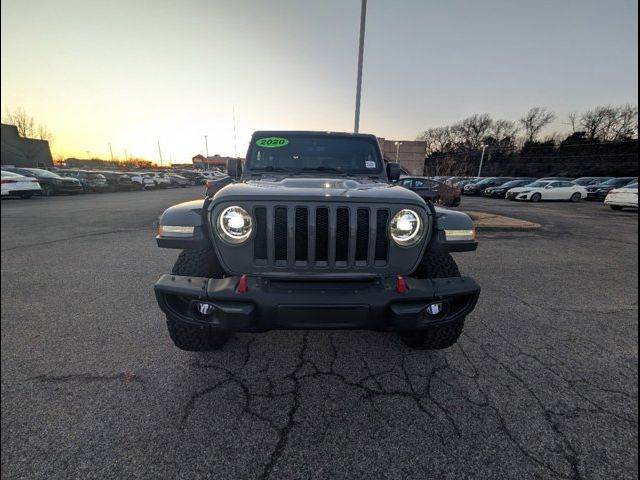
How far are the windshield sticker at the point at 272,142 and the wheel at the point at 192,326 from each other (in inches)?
68.3

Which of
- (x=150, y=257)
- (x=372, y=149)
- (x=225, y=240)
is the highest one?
(x=372, y=149)

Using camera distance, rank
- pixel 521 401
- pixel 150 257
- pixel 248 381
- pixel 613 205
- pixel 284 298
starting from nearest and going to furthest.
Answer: pixel 284 298 → pixel 521 401 → pixel 248 381 → pixel 150 257 → pixel 613 205

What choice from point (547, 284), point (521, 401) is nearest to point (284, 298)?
point (521, 401)

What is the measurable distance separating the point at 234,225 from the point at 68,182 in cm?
1767

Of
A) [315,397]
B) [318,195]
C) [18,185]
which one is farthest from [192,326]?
[18,185]

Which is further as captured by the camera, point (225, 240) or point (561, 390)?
point (561, 390)

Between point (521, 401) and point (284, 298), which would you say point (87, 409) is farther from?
point (521, 401)

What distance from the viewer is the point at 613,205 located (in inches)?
546

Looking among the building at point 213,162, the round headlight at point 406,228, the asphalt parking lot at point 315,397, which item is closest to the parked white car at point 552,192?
the asphalt parking lot at point 315,397

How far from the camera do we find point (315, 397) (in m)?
1.94

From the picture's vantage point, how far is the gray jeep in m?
1.66

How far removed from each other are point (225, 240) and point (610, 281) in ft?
18.5

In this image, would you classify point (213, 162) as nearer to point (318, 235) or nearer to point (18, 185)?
point (18, 185)

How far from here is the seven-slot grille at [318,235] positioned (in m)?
1.74
